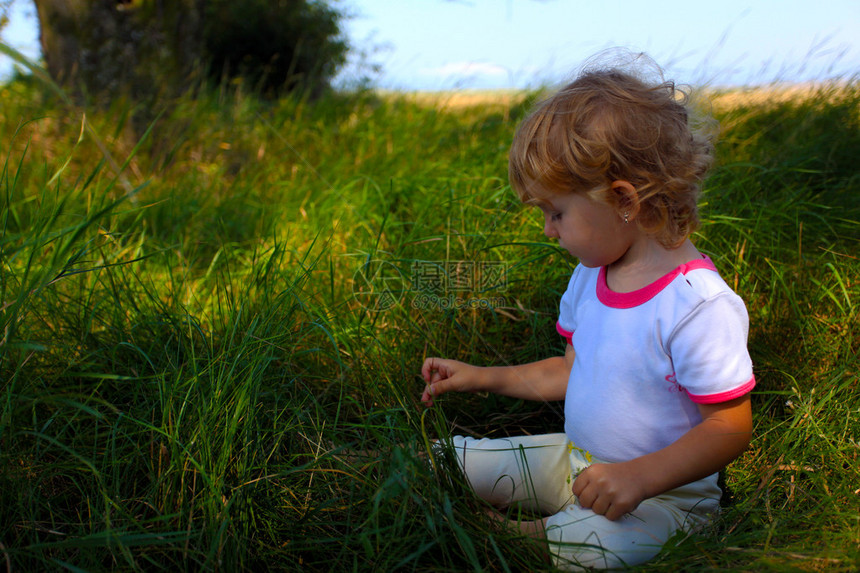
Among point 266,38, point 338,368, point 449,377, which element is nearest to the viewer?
point 449,377

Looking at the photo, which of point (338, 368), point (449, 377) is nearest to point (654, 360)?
point (449, 377)

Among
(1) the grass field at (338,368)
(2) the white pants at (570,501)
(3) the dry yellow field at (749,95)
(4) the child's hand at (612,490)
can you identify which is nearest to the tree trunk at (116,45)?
(1) the grass field at (338,368)

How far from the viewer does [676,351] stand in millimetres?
1203

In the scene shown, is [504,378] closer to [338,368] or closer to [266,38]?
[338,368]

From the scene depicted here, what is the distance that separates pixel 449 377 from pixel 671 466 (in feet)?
1.91

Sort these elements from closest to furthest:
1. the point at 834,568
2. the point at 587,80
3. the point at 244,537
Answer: the point at 834,568
the point at 244,537
the point at 587,80

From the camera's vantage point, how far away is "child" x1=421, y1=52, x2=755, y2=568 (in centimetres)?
116

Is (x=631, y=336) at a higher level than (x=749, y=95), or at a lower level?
lower

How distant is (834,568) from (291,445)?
104 cm

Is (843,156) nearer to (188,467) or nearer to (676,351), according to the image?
(676,351)

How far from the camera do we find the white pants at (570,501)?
3.81ft

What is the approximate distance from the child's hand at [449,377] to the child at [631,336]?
7.3 inches

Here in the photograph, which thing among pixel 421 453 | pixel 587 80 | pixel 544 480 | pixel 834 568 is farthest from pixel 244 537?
pixel 587 80

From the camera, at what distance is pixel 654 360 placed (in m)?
1.25
